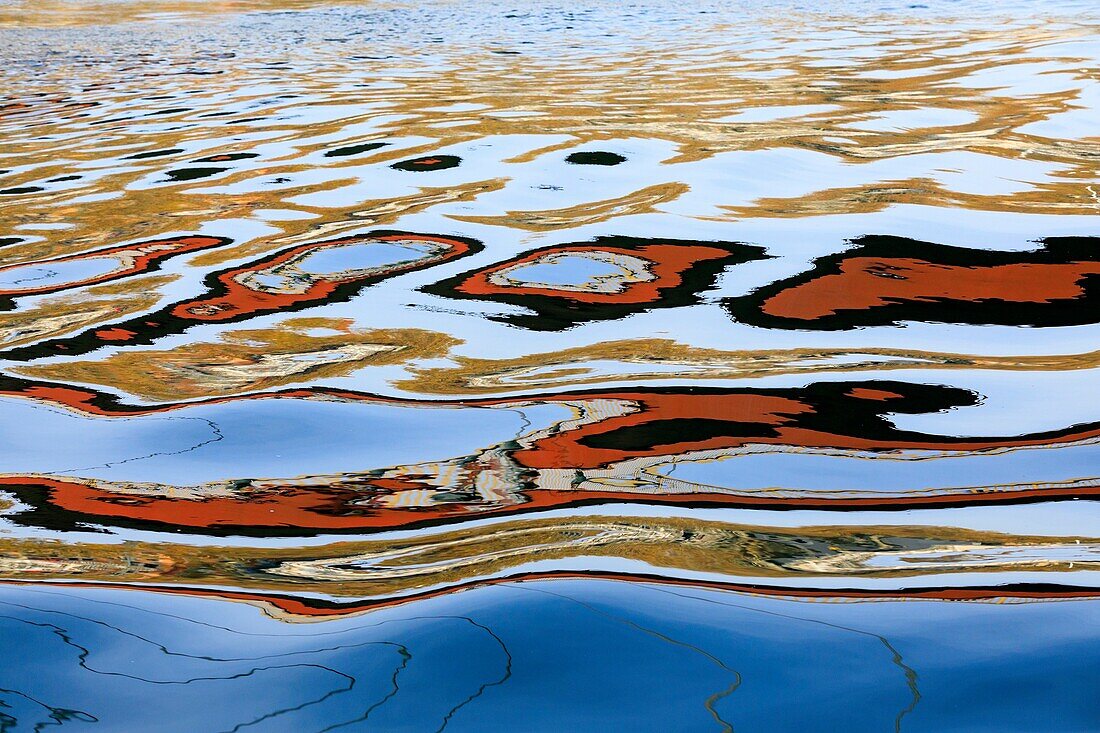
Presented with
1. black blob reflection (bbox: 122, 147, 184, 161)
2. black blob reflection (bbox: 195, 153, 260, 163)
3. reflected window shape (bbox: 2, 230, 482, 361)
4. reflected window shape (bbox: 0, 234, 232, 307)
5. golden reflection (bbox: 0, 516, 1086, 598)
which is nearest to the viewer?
golden reflection (bbox: 0, 516, 1086, 598)

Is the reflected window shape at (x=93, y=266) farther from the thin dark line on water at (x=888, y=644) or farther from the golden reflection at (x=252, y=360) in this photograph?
the thin dark line on water at (x=888, y=644)

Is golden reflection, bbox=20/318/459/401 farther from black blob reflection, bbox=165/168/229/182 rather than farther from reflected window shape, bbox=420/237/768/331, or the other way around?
black blob reflection, bbox=165/168/229/182

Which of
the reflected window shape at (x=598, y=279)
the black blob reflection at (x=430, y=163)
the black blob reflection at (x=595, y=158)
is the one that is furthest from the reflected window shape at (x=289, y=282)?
the black blob reflection at (x=595, y=158)

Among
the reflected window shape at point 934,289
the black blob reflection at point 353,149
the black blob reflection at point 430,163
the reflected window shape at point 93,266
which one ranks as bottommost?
the reflected window shape at point 93,266

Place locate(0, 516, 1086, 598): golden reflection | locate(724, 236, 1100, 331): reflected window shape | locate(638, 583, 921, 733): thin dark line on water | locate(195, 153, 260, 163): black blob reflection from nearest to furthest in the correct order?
locate(638, 583, 921, 733): thin dark line on water < locate(0, 516, 1086, 598): golden reflection < locate(724, 236, 1100, 331): reflected window shape < locate(195, 153, 260, 163): black blob reflection

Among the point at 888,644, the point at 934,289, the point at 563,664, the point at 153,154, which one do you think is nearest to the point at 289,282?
the point at 934,289

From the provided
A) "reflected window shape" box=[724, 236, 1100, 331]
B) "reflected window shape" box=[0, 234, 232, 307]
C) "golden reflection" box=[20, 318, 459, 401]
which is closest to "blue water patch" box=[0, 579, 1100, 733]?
"golden reflection" box=[20, 318, 459, 401]

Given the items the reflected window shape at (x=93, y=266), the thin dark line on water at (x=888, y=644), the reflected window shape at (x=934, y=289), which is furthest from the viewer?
the reflected window shape at (x=93, y=266)
